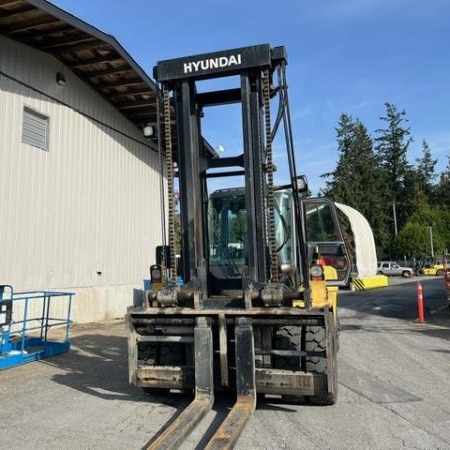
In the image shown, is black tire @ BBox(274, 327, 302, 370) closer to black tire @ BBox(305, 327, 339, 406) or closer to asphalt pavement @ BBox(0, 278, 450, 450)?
black tire @ BBox(305, 327, 339, 406)

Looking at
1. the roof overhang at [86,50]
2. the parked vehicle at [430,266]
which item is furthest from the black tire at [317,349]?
the parked vehicle at [430,266]

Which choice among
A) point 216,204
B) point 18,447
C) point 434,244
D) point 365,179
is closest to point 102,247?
point 216,204

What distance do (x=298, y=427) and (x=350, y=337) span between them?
23.7 ft

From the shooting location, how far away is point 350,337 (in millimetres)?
12383

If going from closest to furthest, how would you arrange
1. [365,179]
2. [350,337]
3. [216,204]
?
1. [216,204]
2. [350,337]
3. [365,179]

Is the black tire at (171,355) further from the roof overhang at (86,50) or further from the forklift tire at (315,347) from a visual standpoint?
the roof overhang at (86,50)

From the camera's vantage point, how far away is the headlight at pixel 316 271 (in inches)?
270

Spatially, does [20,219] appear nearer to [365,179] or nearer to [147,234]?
[147,234]

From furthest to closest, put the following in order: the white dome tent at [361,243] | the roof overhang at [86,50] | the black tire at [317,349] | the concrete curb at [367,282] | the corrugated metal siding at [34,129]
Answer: the concrete curb at [367,282]
the corrugated metal siding at [34,129]
the roof overhang at [86,50]
the white dome tent at [361,243]
the black tire at [317,349]

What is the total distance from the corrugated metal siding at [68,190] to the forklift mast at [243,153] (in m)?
7.90

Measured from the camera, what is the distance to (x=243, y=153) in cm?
652

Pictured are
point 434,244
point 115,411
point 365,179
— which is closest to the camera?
point 115,411

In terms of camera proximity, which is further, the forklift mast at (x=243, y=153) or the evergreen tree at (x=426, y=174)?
the evergreen tree at (x=426, y=174)

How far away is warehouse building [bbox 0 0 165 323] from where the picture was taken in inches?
527
